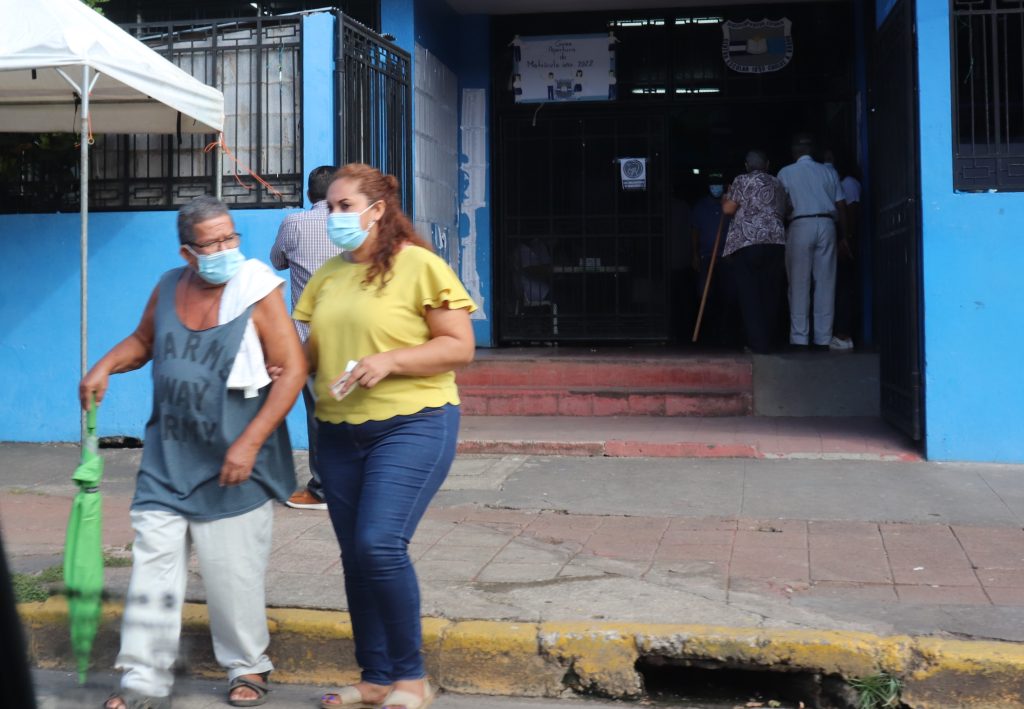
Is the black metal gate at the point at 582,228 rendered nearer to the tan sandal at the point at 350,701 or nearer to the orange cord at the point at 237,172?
the orange cord at the point at 237,172

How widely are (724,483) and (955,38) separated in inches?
124

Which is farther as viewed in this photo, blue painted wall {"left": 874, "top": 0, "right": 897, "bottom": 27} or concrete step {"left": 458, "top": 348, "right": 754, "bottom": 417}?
concrete step {"left": 458, "top": 348, "right": 754, "bottom": 417}

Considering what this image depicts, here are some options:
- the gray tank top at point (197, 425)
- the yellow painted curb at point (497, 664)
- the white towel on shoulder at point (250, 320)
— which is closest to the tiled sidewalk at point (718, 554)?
the yellow painted curb at point (497, 664)

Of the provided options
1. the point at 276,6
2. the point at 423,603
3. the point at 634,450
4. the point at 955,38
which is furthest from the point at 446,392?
the point at 276,6

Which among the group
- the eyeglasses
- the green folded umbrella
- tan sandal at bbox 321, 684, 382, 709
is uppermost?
the eyeglasses

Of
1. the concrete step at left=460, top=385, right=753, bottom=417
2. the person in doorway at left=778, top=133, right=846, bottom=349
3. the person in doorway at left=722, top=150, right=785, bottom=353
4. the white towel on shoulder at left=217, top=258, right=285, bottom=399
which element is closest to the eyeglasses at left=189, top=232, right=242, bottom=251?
the white towel on shoulder at left=217, top=258, right=285, bottom=399

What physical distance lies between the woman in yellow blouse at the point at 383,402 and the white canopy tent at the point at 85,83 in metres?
3.66

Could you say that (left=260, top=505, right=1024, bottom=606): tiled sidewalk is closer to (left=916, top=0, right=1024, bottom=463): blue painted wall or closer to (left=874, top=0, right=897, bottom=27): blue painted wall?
(left=916, top=0, right=1024, bottom=463): blue painted wall

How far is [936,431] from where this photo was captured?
25.2 feet

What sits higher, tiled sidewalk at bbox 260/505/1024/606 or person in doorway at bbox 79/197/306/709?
person in doorway at bbox 79/197/306/709

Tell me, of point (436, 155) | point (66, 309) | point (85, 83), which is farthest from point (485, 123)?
point (85, 83)

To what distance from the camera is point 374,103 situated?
916cm

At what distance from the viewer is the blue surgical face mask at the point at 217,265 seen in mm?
4164

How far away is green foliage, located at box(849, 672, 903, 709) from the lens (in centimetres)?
428
